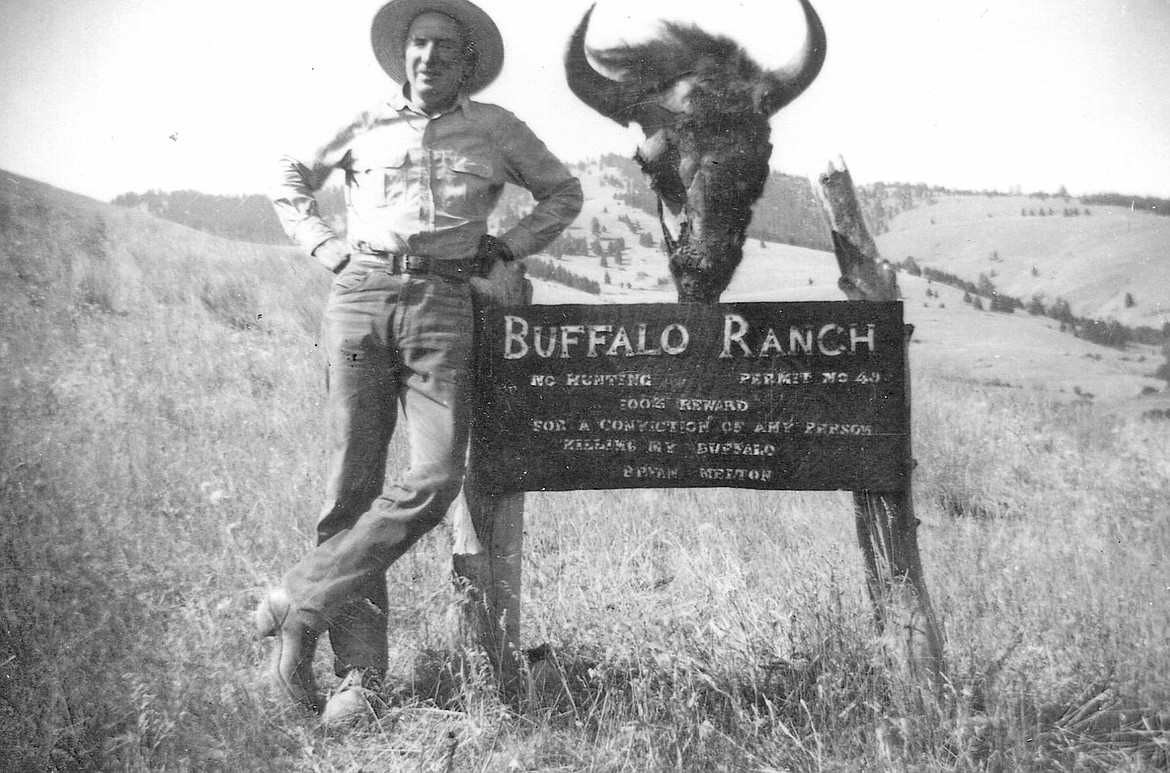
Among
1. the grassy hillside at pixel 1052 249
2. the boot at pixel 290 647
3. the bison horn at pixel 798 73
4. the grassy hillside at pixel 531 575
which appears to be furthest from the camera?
the grassy hillside at pixel 1052 249

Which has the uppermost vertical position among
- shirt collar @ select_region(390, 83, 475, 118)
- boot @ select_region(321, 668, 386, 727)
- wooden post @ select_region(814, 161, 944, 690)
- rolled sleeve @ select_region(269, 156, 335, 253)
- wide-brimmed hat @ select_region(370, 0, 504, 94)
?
wide-brimmed hat @ select_region(370, 0, 504, 94)

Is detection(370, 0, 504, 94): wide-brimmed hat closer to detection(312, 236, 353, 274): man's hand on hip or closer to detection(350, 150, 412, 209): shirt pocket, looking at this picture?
detection(350, 150, 412, 209): shirt pocket

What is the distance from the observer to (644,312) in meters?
2.98

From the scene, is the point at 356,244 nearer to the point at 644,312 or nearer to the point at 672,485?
the point at 644,312

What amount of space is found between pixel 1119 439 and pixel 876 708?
256cm

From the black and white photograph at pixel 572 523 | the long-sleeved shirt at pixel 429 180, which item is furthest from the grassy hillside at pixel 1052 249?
the long-sleeved shirt at pixel 429 180

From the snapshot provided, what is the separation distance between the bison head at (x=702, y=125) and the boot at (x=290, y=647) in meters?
1.88

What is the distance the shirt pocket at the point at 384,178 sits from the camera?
2.91m

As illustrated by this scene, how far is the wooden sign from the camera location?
2863 millimetres

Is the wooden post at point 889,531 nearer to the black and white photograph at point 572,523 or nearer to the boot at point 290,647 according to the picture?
the black and white photograph at point 572,523

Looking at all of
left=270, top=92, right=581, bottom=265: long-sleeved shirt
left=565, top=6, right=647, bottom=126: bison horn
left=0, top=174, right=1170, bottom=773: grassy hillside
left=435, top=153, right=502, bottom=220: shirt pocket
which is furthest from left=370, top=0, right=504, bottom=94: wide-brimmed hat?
left=0, top=174, right=1170, bottom=773: grassy hillside

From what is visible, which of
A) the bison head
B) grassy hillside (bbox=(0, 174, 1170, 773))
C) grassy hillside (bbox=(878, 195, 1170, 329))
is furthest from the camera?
grassy hillside (bbox=(878, 195, 1170, 329))

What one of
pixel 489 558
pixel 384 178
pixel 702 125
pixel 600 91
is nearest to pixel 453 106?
pixel 384 178

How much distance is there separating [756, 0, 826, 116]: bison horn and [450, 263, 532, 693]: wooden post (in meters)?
1.16
